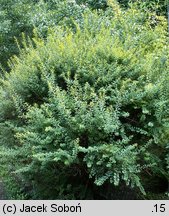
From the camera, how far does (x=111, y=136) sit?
12.0 ft

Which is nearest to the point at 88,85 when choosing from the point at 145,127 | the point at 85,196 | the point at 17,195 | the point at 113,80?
the point at 113,80

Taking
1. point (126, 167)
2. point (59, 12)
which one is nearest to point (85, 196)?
point (126, 167)

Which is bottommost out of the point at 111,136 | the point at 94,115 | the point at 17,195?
the point at 17,195

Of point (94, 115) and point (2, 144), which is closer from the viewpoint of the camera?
point (94, 115)

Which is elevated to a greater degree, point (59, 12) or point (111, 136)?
point (59, 12)

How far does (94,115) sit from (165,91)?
0.86 m

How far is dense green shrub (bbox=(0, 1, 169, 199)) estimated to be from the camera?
3541 millimetres

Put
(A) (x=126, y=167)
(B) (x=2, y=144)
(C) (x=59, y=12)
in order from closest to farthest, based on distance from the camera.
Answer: (A) (x=126, y=167) < (B) (x=2, y=144) < (C) (x=59, y=12)

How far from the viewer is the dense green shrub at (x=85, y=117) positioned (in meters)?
3.54

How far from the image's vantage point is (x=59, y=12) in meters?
7.56

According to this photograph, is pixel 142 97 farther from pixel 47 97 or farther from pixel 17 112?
pixel 17 112

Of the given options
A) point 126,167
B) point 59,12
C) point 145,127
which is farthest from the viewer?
point 59,12

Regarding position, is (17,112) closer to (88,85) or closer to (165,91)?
(88,85)

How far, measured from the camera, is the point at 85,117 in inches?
140
